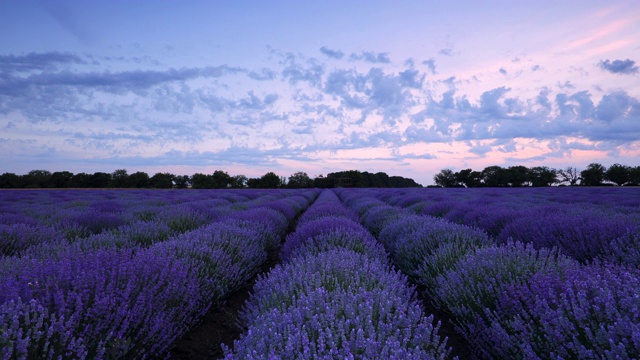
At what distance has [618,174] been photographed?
36.9 metres

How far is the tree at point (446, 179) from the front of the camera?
53188mm

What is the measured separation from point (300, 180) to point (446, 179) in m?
21.9

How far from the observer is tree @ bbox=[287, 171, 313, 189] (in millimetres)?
54531

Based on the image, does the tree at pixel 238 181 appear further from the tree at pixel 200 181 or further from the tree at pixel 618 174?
the tree at pixel 618 174

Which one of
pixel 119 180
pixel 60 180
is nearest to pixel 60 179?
pixel 60 180

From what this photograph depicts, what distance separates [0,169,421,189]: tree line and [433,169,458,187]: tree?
41.7ft

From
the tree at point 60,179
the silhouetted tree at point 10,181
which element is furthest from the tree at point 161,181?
the silhouetted tree at point 10,181

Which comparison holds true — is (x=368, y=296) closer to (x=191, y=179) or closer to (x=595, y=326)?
(x=595, y=326)

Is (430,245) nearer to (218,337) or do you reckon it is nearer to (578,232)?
(578,232)

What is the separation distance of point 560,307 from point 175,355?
2.72 meters

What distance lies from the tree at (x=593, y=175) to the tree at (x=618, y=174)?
1.64 feet

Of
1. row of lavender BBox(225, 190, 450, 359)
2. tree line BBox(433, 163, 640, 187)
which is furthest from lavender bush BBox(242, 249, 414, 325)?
tree line BBox(433, 163, 640, 187)

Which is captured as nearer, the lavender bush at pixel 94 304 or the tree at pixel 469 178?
the lavender bush at pixel 94 304

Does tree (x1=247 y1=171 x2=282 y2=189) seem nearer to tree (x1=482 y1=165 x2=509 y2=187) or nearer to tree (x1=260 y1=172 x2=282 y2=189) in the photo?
tree (x1=260 y1=172 x2=282 y2=189)
